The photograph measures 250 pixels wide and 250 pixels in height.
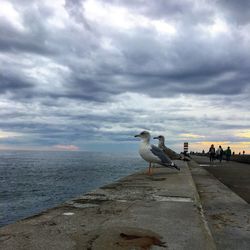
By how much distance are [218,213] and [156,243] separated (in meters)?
3.39

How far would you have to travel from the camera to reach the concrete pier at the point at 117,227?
4203mm

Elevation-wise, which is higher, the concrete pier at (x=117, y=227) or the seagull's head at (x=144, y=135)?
the seagull's head at (x=144, y=135)

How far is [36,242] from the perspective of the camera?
4.18 meters

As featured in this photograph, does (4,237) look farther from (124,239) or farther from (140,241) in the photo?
(140,241)

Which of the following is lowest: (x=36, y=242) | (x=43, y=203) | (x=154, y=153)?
(x=43, y=203)

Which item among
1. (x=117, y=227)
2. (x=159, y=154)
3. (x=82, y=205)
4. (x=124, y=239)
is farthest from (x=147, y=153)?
(x=124, y=239)

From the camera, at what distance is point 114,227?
489 cm

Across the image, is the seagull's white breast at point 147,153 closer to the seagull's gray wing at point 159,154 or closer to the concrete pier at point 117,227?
the seagull's gray wing at point 159,154

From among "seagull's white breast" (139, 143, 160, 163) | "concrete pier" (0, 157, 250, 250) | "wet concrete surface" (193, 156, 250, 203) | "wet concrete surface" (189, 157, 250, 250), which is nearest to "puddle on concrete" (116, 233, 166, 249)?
"concrete pier" (0, 157, 250, 250)

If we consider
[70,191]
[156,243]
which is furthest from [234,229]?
[70,191]

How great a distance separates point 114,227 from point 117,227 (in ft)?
0.12

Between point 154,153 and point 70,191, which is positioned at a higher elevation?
point 154,153

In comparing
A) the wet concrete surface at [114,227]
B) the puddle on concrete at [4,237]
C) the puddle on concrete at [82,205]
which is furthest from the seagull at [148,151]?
the puddle on concrete at [4,237]

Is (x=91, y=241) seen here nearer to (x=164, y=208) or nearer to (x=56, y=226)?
(x=56, y=226)
